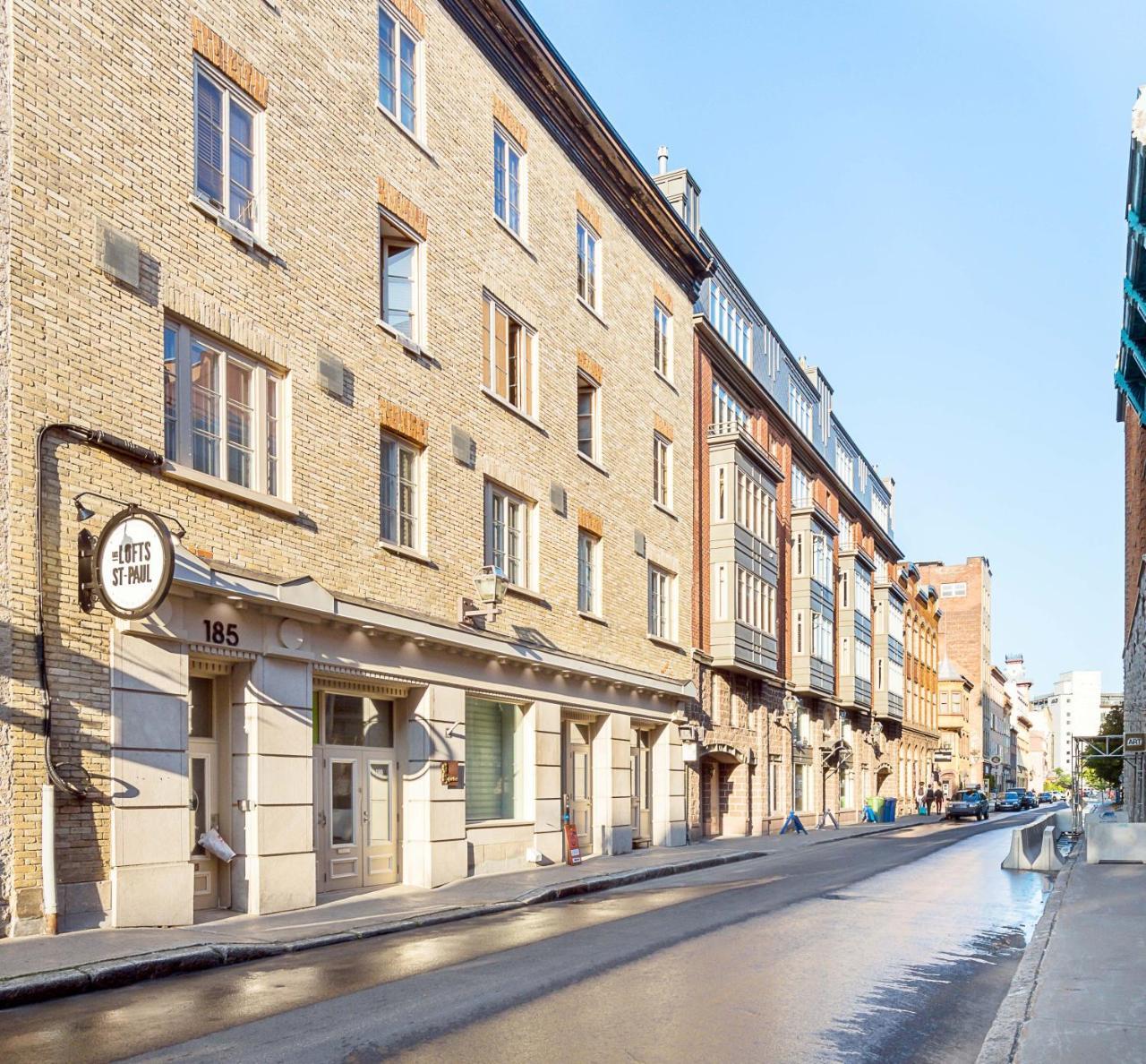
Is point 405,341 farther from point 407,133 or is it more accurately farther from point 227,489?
point 227,489

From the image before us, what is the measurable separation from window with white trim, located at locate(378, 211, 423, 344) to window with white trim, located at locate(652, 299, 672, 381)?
11046 mm

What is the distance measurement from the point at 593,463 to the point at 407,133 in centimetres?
843

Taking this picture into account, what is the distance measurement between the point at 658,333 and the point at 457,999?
77.5 feet

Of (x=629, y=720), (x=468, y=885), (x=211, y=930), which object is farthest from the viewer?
(x=629, y=720)

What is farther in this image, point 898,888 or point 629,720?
point 629,720

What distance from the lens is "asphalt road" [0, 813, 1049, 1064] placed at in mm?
7805

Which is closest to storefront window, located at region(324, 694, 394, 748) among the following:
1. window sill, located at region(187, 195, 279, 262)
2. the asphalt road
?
the asphalt road

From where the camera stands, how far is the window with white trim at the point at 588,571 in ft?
84.2

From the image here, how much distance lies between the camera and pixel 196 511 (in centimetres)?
1464

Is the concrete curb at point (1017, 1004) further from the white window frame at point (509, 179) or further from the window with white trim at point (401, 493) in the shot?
the white window frame at point (509, 179)

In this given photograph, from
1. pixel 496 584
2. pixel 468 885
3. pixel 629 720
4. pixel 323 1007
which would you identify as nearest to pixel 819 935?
pixel 323 1007

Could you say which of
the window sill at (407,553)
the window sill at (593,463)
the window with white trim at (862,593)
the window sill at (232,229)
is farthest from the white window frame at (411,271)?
the window with white trim at (862,593)

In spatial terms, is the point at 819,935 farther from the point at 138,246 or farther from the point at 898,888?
the point at 138,246

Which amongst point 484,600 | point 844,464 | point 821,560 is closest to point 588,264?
point 484,600
